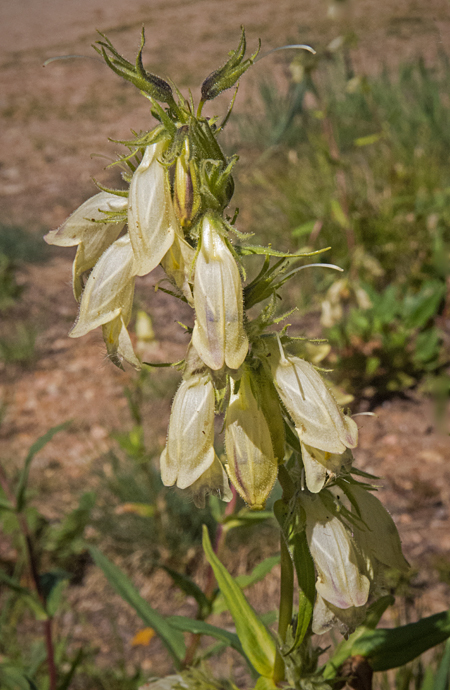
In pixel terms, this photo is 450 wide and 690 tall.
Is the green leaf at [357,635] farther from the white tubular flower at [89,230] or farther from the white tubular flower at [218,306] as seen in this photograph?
the white tubular flower at [89,230]

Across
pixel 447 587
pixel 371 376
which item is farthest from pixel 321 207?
pixel 447 587

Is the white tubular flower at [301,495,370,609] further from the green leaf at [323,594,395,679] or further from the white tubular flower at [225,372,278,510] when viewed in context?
the green leaf at [323,594,395,679]

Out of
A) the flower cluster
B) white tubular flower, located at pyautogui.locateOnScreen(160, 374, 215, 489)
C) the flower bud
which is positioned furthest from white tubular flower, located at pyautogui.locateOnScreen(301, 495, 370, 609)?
the flower bud

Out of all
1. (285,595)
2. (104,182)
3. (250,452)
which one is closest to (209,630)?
(285,595)

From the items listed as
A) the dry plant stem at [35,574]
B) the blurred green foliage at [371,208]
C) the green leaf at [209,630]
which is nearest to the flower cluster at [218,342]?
the green leaf at [209,630]

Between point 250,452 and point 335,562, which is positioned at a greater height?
point 250,452

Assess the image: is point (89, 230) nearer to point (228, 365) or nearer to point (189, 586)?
point (228, 365)

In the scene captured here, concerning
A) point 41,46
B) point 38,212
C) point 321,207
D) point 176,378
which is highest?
point 41,46

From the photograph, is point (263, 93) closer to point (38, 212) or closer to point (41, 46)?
point (38, 212)
